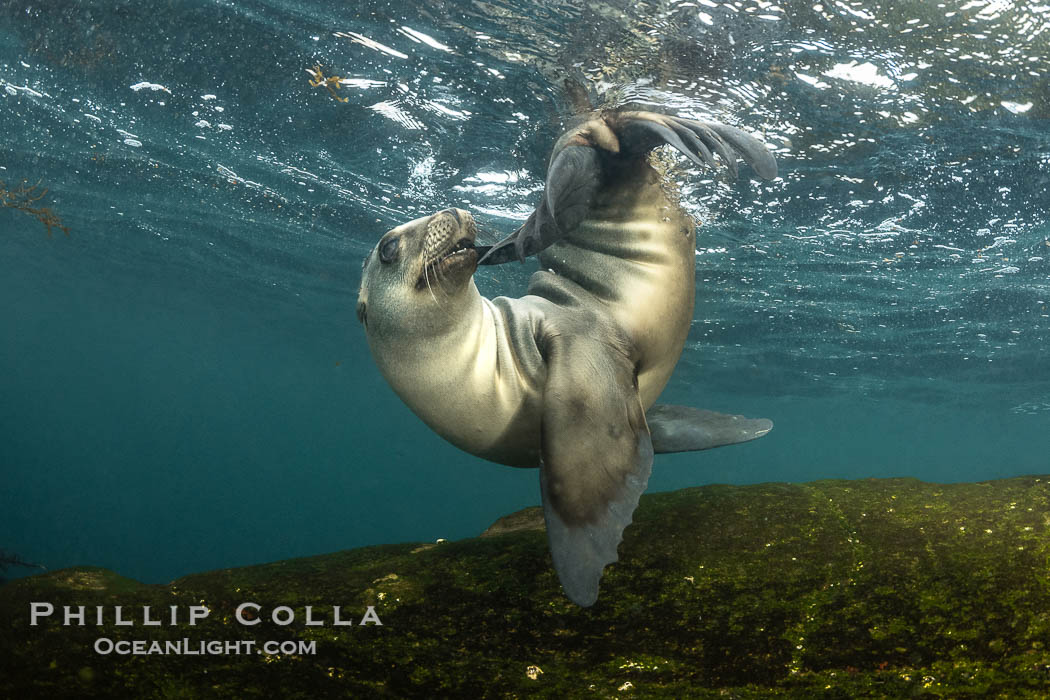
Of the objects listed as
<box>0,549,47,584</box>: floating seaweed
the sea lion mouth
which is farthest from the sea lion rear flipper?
<box>0,549,47,584</box>: floating seaweed

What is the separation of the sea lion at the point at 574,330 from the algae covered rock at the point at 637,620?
309 millimetres

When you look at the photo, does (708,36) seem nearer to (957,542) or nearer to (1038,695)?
(957,542)

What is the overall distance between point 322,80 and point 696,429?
6748mm

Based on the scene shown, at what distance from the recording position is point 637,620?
2299mm

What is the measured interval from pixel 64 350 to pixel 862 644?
7870 centimetres

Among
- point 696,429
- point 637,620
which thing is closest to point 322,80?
point 696,429

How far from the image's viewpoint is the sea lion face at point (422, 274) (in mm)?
3012

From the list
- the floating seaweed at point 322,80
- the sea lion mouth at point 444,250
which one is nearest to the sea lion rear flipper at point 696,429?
the sea lion mouth at point 444,250

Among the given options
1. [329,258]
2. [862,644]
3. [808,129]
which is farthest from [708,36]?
[329,258]

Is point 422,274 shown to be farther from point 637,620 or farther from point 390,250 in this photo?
point 637,620

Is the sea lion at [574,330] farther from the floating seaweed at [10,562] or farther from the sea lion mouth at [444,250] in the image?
the floating seaweed at [10,562]

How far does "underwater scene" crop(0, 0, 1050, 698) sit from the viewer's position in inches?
84.1

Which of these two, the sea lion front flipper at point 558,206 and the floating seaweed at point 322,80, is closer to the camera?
the sea lion front flipper at point 558,206

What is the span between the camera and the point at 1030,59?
545 cm
